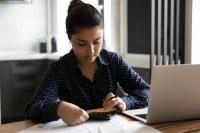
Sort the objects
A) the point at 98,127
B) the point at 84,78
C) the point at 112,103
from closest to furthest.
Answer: the point at 98,127 < the point at 112,103 < the point at 84,78

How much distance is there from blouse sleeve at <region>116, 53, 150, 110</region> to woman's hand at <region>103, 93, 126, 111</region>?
13cm

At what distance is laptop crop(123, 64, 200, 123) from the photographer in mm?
1025

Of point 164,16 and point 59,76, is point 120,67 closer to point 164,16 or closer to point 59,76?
point 59,76

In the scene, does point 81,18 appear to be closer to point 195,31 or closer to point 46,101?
point 46,101

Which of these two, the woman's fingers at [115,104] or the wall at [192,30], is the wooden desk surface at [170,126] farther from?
the wall at [192,30]

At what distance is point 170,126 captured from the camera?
1093 mm

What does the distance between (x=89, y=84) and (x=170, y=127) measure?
51cm

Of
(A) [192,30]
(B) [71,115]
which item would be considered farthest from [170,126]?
(A) [192,30]

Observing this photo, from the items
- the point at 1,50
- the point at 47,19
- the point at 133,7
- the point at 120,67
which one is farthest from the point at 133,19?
the point at 120,67

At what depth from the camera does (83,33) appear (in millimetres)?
1302

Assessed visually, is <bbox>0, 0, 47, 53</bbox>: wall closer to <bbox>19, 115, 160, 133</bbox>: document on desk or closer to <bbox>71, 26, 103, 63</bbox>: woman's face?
<bbox>71, 26, 103, 63</bbox>: woman's face

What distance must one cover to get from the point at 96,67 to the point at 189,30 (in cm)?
173

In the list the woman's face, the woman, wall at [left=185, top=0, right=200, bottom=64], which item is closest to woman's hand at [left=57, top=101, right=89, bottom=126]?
the woman

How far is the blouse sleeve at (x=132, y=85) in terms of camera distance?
1.39m
